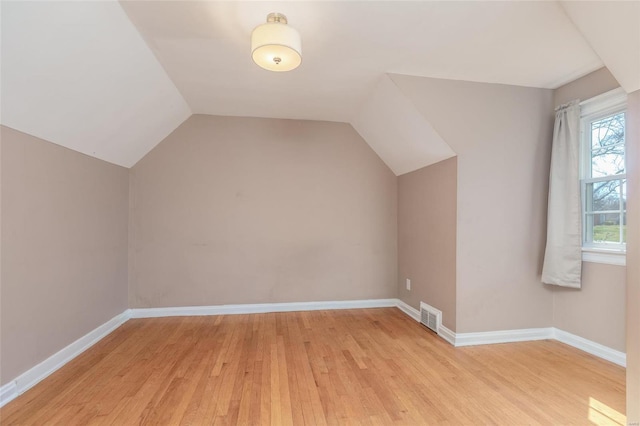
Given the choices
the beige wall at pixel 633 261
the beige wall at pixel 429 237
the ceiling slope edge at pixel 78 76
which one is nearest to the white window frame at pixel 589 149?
the beige wall at pixel 633 261

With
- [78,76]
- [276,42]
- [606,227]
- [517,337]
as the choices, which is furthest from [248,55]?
[517,337]

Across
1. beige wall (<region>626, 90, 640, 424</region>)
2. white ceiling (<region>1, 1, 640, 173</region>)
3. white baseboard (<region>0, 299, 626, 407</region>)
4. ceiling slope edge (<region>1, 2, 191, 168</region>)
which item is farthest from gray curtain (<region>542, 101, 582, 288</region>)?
ceiling slope edge (<region>1, 2, 191, 168</region>)

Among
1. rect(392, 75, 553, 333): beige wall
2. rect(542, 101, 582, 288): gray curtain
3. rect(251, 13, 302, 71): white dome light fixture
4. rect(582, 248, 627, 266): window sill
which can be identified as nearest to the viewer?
rect(251, 13, 302, 71): white dome light fixture

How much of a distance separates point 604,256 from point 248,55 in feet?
11.1

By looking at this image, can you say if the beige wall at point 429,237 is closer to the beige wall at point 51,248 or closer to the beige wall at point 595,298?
the beige wall at point 595,298

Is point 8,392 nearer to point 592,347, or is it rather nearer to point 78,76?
point 78,76

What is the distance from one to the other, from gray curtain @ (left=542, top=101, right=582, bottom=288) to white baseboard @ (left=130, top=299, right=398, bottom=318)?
1.89 m

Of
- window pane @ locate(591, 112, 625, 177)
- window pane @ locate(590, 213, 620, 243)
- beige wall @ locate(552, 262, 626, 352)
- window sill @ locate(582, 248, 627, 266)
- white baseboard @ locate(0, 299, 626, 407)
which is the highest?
window pane @ locate(591, 112, 625, 177)

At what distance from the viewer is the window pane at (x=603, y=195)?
2.46 meters

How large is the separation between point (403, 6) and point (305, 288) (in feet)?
10.3

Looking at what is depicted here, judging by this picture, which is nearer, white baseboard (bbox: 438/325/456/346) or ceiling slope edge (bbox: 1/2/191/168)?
ceiling slope edge (bbox: 1/2/191/168)

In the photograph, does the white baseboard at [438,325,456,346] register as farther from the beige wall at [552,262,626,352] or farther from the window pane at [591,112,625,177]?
the window pane at [591,112,625,177]

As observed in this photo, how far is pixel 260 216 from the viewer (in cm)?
379

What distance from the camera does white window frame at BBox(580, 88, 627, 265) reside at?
237cm
